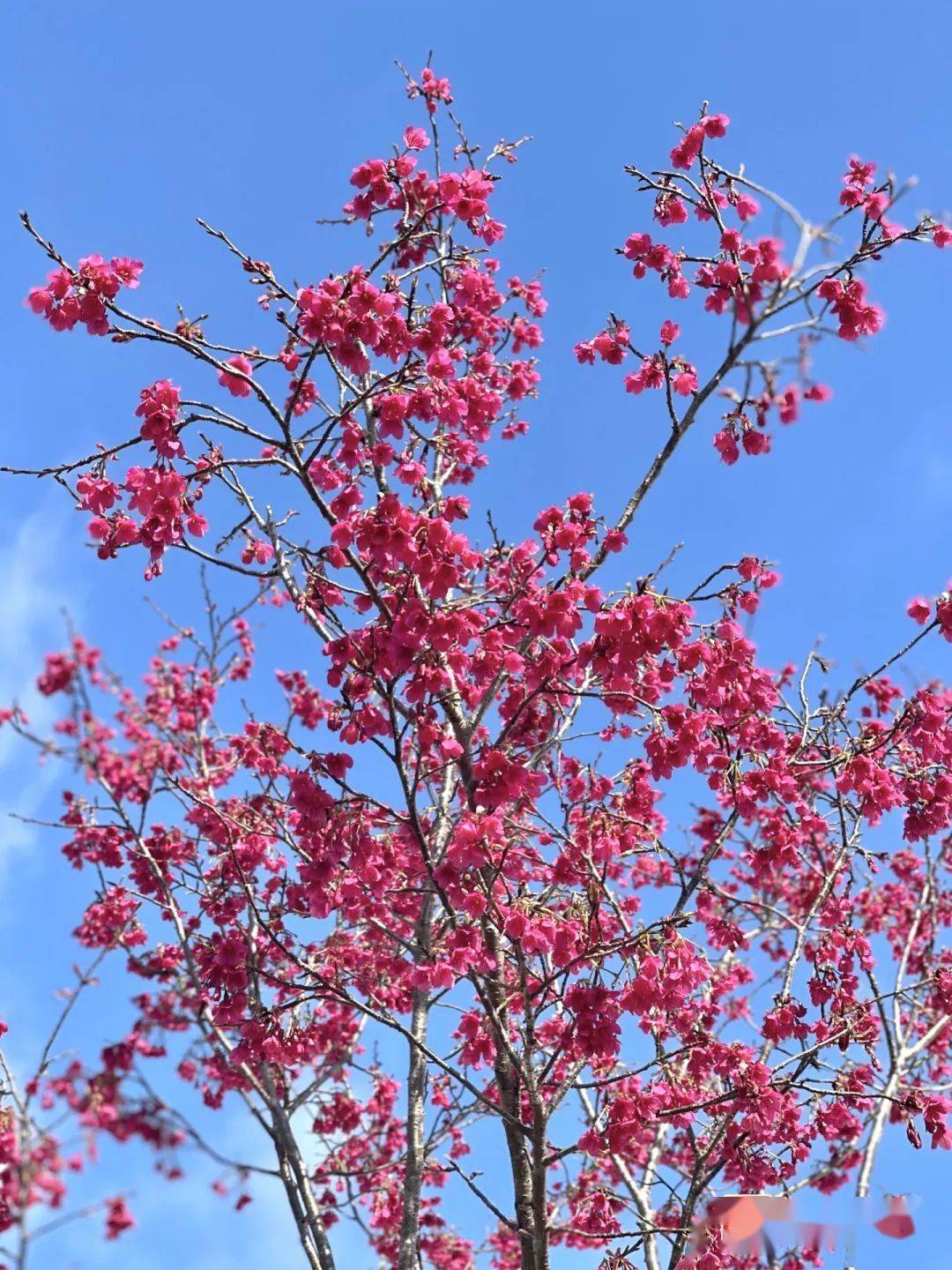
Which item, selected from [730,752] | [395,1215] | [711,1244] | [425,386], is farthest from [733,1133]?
[395,1215]

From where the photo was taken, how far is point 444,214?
6.55 metres

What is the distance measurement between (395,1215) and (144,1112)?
5.80 metres

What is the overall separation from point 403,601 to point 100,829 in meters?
5.79

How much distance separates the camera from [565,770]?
646 centimetres

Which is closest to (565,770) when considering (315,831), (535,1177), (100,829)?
(315,831)

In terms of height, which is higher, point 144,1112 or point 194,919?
point 194,919

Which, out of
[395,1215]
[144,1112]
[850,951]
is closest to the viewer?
[144,1112]

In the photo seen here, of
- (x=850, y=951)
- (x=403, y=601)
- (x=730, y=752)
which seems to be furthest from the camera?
(x=850, y=951)

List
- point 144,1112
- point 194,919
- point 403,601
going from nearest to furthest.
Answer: point 144,1112 → point 403,601 → point 194,919

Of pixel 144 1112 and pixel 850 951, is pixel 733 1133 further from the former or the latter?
pixel 144 1112

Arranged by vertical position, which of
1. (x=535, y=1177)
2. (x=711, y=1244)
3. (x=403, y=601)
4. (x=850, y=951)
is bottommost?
(x=711, y=1244)

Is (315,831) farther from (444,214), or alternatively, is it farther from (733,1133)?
(444,214)

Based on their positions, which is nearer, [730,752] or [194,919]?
[730,752]

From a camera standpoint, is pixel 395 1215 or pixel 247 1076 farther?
pixel 395 1215
